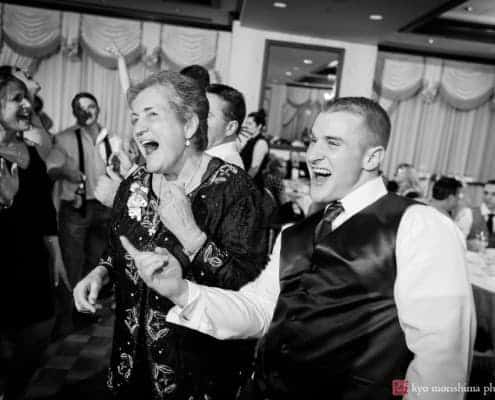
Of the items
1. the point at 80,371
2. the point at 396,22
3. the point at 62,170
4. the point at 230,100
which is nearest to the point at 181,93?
the point at 230,100

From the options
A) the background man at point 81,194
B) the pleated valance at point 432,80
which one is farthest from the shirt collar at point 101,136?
the pleated valance at point 432,80

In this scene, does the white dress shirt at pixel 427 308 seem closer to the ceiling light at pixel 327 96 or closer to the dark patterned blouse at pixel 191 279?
the dark patterned blouse at pixel 191 279

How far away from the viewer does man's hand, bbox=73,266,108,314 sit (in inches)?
49.7

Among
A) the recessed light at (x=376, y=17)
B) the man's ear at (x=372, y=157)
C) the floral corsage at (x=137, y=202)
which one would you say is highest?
the recessed light at (x=376, y=17)

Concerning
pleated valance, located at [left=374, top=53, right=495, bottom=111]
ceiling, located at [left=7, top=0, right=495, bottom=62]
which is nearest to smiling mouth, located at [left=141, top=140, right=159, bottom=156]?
ceiling, located at [left=7, top=0, right=495, bottom=62]

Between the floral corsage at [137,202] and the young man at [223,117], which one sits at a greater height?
the young man at [223,117]

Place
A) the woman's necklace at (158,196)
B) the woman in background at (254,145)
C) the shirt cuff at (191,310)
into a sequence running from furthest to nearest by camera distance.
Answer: the woman in background at (254,145) → the woman's necklace at (158,196) → the shirt cuff at (191,310)

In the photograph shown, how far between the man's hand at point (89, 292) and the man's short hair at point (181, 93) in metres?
0.52

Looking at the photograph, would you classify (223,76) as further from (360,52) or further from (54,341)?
(54,341)

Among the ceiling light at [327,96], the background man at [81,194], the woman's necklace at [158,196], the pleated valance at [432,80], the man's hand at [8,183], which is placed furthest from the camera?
the pleated valance at [432,80]

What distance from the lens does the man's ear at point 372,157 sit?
1.21 metres

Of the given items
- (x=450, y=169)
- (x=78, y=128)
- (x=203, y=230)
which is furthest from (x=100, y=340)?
(x=450, y=169)

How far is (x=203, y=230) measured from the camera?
1.30m

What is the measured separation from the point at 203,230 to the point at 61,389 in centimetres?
177
